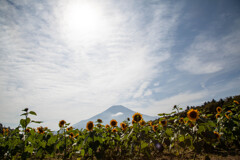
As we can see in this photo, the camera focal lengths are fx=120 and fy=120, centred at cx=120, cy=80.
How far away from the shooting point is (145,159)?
4238 millimetres

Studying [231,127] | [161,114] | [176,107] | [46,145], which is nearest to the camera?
[161,114]

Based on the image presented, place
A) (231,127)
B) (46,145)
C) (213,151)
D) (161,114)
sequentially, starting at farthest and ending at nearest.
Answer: (213,151)
(231,127)
(46,145)
(161,114)

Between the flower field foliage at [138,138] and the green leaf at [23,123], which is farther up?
the green leaf at [23,123]

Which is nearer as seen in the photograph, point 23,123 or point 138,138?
point 138,138

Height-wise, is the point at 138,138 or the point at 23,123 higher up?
the point at 23,123

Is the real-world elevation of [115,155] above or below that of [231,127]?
below

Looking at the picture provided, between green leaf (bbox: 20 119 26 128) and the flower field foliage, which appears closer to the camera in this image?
the flower field foliage

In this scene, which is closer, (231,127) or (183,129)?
(183,129)

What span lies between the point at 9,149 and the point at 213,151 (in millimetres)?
7191

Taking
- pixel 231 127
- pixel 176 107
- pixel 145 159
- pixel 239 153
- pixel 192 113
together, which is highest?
pixel 176 107

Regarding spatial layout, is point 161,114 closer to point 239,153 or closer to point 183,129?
point 183,129

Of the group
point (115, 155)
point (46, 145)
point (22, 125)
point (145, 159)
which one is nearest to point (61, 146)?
point (46, 145)

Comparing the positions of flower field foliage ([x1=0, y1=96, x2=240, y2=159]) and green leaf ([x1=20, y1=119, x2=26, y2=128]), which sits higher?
green leaf ([x1=20, y1=119, x2=26, y2=128])

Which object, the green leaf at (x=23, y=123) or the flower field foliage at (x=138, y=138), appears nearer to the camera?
the flower field foliage at (x=138, y=138)
